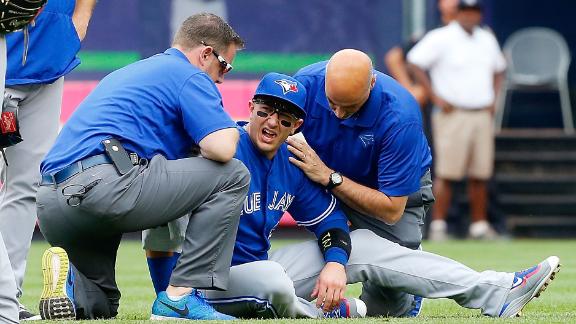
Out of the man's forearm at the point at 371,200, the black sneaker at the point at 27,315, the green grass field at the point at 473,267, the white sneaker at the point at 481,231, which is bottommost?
the white sneaker at the point at 481,231

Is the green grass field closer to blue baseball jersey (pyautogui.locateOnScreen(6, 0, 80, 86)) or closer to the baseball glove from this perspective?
blue baseball jersey (pyautogui.locateOnScreen(6, 0, 80, 86))

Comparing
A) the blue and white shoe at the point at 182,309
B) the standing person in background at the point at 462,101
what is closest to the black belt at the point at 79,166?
the blue and white shoe at the point at 182,309

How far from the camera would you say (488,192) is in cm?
1553

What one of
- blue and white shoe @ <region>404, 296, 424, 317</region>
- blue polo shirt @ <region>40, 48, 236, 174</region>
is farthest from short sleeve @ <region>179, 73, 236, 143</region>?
blue and white shoe @ <region>404, 296, 424, 317</region>

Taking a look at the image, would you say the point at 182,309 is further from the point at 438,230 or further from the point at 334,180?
the point at 438,230

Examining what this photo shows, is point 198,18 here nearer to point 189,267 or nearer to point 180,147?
point 180,147

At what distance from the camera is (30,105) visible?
6699 mm

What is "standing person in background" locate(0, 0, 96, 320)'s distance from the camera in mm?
6547

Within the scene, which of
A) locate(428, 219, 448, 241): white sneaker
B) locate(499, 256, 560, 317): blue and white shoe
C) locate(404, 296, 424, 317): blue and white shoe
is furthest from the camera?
locate(428, 219, 448, 241): white sneaker

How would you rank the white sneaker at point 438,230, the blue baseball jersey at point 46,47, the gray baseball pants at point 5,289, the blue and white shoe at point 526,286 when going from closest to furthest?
the gray baseball pants at point 5,289 < the blue and white shoe at point 526,286 < the blue baseball jersey at point 46,47 < the white sneaker at point 438,230

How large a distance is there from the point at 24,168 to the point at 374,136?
1.75 m

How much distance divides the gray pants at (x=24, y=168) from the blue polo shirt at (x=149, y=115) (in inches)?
26.7

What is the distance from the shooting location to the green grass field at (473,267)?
242 inches

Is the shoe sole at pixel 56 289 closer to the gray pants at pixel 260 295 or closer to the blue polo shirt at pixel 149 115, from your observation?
the blue polo shirt at pixel 149 115
